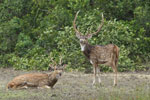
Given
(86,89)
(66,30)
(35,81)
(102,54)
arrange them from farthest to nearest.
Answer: (66,30), (102,54), (35,81), (86,89)

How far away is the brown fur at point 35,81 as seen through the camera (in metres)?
11.4

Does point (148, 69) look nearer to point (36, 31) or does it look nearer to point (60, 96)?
point (36, 31)

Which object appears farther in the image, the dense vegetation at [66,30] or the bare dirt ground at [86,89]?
the dense vegetation at [66,30]

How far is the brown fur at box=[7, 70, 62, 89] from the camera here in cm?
1138

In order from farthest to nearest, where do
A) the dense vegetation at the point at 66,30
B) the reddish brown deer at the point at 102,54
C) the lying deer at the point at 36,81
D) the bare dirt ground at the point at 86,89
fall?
the dense vegetation at the point at 66,30 → the reddish brown deer at the point at 102,54 → the lying deer at the point at 36,81 → the bare dirt ground at the point at 86,89

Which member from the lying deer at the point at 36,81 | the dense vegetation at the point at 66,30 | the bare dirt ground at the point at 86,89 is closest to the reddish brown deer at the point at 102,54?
the bare dirt ground at the point at 86,89

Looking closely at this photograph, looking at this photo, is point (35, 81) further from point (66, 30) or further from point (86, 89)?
point (66, 30)

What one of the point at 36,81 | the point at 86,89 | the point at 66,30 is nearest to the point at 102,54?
the point at 86,89

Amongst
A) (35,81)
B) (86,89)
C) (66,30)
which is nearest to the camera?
(86,89)

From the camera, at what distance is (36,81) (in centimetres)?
1157

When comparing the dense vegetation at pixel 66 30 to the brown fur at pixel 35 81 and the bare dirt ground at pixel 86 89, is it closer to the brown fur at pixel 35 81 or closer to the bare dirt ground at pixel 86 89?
the bare dirt ground at pixel 86 89

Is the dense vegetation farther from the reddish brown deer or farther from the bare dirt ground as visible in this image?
the reddish brown deer

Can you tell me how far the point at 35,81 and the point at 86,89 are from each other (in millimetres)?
1495

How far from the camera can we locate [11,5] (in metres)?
19.0
